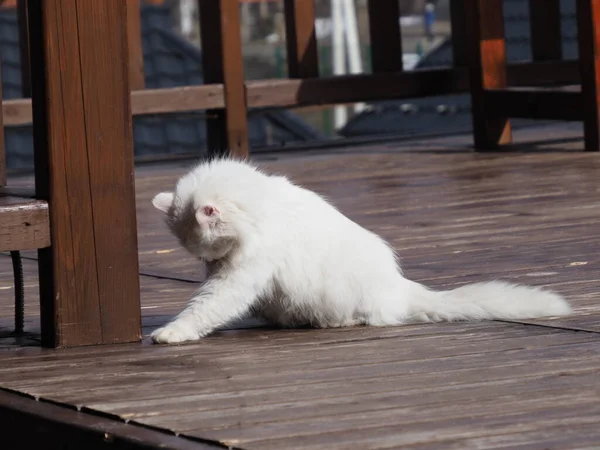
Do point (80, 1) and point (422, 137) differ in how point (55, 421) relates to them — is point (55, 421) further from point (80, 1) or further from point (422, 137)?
point (422, 137)

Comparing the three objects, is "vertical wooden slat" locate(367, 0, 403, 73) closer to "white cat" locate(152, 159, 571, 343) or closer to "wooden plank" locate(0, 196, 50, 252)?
"white cat" locate(152, 159, 571, 343)

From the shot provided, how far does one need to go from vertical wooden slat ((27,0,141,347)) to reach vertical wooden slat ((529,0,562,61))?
6.67 m

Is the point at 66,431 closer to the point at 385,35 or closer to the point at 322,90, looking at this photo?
the point at 322,90

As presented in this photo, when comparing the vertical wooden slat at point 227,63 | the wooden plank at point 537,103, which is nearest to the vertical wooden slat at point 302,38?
the vertical wooden slat at point 227,63

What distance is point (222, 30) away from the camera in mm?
8164

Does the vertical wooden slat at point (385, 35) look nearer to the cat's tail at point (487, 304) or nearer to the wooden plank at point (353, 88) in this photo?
the wooden plank at point (353, 88)

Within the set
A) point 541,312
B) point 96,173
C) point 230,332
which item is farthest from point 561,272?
point 96,173

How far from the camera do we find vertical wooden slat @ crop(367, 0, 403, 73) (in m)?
9.05

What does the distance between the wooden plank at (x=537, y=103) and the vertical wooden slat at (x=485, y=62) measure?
0.30 feet

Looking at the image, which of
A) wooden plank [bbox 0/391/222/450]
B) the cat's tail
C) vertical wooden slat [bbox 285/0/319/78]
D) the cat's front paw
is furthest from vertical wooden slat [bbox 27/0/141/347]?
vertical wooden slat [bbox 285/0/319/78]

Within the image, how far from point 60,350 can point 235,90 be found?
503 cm

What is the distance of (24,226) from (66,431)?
2.90ft

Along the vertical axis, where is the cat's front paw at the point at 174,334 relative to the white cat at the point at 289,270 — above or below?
below

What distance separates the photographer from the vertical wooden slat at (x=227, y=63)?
817 cm
